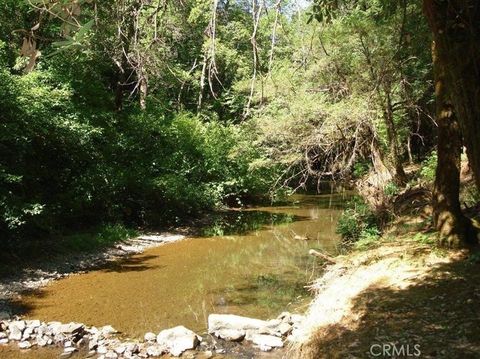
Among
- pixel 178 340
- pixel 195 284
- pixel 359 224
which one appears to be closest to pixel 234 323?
pixel 178 340

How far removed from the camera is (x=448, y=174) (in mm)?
5734

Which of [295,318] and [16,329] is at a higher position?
[295,318]

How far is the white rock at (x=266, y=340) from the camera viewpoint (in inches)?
257

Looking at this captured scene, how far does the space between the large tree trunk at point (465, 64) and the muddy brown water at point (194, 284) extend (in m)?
5.30

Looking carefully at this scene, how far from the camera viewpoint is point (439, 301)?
15.9 ft

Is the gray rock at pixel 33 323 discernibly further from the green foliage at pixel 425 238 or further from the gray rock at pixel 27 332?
the green foliage at pixel 425 238

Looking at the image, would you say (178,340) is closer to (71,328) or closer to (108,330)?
(108,330)

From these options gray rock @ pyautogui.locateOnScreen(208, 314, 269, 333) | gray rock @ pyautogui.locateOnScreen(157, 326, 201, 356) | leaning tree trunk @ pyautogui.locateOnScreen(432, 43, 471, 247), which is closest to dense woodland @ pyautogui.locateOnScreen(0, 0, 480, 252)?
leaning tree trunk @ pyautogui.locateOnScreen(432, 43, 471, 247)

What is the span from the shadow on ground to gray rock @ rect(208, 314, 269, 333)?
6.28 feet

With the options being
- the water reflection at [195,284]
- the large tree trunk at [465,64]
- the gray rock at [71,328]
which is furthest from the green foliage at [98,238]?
the large tree trunk at [465,64]

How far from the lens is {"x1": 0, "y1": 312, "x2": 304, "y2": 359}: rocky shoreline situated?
20.9 feet

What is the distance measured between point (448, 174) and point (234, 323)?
12.0ft

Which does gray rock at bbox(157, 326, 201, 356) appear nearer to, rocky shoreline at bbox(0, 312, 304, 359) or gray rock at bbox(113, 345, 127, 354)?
rocky shoreline at bbox(0, 312, 304, 359)

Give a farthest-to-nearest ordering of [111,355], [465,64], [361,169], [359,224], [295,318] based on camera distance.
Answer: [361,169] < [359,224] < [295,318] < [111,355] < [465,64]
